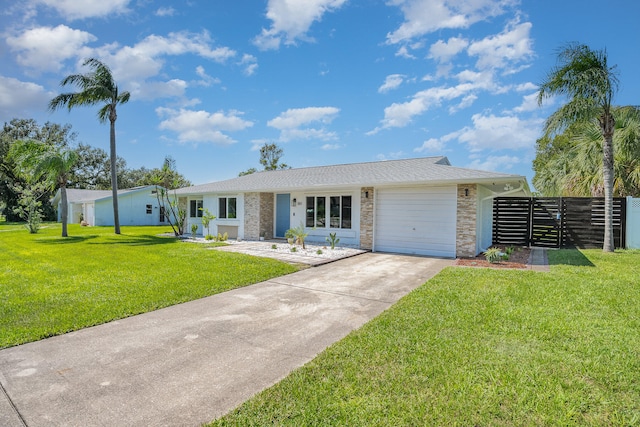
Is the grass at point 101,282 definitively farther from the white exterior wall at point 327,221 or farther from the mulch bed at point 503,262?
the mulch bed at point 503,262

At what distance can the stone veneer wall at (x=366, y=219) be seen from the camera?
12.5 metres

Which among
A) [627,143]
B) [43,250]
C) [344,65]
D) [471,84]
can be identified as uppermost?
[344,65]

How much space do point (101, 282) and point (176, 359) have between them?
4.87 meters

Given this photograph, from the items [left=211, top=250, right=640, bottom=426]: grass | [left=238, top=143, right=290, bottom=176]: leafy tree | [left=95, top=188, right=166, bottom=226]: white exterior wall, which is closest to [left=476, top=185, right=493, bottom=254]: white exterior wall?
[left=211, top=250, right=640, bottom=426]: grass

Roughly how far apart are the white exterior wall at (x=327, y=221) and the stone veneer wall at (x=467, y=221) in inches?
156

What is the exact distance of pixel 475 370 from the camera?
316cm

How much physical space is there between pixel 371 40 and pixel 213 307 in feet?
39.8

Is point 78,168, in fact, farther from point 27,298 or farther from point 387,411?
point 387,411

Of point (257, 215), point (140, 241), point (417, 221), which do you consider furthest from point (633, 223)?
point (140, 241)

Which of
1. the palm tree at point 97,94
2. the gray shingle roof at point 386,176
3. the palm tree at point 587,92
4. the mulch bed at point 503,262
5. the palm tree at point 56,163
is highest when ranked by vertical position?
the palm tree at point 97,94

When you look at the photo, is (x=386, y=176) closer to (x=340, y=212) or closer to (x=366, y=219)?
(x=366, y=219)

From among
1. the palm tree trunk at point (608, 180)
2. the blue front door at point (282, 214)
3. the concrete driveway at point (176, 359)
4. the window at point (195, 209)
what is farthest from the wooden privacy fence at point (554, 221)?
the window at point (195, 209)

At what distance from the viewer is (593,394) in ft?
9.10

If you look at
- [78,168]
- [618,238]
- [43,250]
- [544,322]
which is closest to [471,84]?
[618,238]
